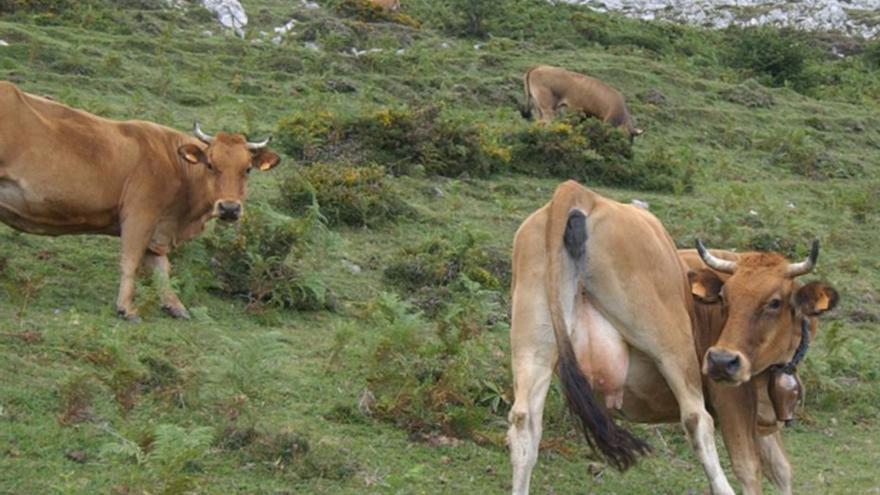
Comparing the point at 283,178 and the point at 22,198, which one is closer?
the point at 22,198

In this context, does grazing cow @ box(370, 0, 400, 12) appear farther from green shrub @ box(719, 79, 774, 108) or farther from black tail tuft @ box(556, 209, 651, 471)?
black tail tuft @ box(556, 209, 651, 471)

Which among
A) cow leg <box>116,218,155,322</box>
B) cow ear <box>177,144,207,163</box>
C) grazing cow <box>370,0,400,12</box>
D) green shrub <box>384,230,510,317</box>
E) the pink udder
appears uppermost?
the pink udder

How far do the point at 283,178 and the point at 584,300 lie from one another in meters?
7.76

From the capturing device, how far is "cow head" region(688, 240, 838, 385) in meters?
7.33

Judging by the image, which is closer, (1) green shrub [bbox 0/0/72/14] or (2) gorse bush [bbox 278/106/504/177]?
(2) gorse bush [bbox 278/106/504/177]

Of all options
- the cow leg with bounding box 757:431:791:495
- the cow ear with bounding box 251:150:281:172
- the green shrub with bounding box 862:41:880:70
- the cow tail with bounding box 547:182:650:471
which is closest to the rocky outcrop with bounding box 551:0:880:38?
the green shrub with bounding box 862:41:880:70

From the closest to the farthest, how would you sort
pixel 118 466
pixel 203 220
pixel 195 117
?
pixel 118 466 < pixel 203 220 < pixel 195 117

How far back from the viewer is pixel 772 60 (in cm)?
3222

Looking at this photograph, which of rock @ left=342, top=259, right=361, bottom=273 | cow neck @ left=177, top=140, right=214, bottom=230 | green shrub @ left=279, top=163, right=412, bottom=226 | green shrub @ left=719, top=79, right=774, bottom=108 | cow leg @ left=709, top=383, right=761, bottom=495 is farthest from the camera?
green shrub @ left=719, top=79, right=774, bottom=108

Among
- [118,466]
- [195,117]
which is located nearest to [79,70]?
[195,117]

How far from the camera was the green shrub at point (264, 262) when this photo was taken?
10977 mm

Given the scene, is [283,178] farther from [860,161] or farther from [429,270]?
[860,161]

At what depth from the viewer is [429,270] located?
40.2ft

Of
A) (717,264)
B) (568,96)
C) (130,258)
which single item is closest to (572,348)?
(717,264)
